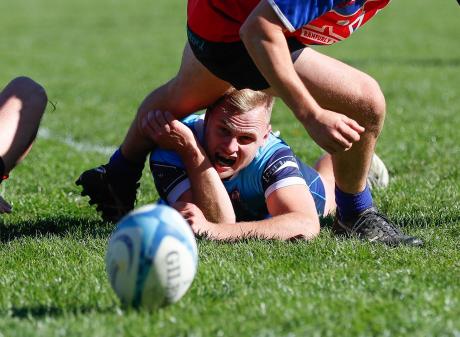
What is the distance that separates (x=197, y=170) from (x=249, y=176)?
0.34m

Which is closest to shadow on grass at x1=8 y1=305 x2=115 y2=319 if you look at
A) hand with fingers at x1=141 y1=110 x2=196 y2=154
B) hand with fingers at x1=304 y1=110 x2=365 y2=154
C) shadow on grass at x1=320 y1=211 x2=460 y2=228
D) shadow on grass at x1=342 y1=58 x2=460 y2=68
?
hand with fingers at x1=304 y1=110 x2=365 y2=154

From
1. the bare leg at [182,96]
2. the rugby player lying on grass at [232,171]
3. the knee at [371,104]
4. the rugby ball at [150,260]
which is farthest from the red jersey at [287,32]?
the rugby ball at [150,260]

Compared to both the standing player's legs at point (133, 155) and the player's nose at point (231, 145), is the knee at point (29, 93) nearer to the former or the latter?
the standing player's legs at point (133, 155)

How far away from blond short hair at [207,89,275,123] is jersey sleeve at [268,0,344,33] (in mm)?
1359

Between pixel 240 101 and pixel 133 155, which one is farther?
pixel 133 155

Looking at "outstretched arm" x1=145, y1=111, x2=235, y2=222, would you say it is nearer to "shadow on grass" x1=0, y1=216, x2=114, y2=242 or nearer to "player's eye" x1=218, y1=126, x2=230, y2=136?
"player's eye" x1=218, y1=126, x2=230, y2=136

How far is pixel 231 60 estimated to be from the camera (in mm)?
4527

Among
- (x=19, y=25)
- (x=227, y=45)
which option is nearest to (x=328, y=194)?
(x=227, y=45)

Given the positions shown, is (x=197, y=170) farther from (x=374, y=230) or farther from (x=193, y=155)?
(x=374, y=230)

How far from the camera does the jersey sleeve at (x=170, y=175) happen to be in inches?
209

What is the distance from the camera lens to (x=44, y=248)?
4.72 meters

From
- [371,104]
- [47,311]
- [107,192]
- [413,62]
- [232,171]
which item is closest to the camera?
[47,311]

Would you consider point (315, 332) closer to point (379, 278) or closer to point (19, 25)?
point (379, 278)

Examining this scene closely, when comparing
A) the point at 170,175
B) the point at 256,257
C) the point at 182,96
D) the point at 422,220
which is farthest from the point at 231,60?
the point at 422,220
